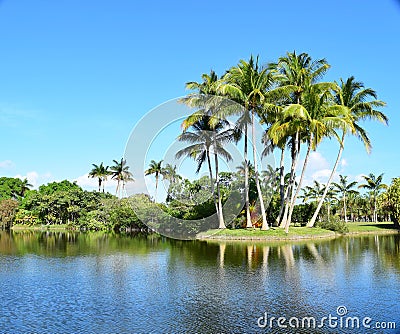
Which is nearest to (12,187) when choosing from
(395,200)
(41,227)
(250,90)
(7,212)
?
(7,212)

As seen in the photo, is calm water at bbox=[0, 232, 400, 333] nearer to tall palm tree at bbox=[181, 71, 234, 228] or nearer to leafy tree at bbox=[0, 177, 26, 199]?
tall palm tree at bbox=[181, 71, 234, 228]

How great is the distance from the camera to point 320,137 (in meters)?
34.2

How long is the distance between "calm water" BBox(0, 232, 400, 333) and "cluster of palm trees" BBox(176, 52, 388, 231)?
43.0 ft

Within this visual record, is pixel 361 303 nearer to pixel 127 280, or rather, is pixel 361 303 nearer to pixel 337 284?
pixel 337 284

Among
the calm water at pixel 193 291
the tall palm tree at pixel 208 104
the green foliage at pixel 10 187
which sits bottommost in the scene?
the calm water at pixel 193 291

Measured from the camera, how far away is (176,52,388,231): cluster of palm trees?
112 ft

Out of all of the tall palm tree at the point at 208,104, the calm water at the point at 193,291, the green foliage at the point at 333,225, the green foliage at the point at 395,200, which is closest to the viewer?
the calm water at the point at 193,291

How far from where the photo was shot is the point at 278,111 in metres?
35.2

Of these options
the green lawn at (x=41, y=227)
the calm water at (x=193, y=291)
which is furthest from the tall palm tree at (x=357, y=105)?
the green lawn at (x=41, y=227)

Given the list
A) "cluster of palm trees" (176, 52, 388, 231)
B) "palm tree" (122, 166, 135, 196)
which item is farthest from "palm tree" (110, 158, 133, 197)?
"cluster of palm trees" (176, 52, 388, 231)

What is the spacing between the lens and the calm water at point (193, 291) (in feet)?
36.0

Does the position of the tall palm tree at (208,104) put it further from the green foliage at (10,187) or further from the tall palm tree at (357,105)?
the green foliage at (10,187)

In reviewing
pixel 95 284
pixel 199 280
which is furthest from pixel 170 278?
pixel 95 284

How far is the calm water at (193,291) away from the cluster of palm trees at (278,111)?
13.1m
